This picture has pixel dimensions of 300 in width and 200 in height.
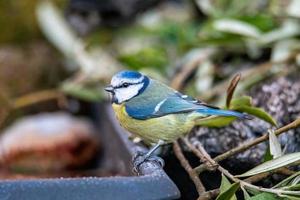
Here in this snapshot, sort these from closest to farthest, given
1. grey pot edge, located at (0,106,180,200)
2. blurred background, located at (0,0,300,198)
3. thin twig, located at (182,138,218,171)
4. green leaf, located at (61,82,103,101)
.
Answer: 1. grey pot edge, located at (0,106,180,200)
2. thin twig, located at (182,138,218,171)
3. blurred background, located at (0,0,300,198)
4. green leaf, located at (61,82,103,101)

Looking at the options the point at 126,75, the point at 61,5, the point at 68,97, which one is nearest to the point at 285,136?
the point at 126,75

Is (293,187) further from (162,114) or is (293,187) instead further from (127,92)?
(127,92)

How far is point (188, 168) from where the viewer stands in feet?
4.05

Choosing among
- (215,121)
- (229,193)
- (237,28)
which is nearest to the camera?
(229,193)

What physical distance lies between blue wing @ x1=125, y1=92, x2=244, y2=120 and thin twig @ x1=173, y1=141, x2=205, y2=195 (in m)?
0.09

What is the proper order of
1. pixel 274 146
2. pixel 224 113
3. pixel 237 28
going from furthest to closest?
pixel 237 28, pixel 224 113, pixel 274 146

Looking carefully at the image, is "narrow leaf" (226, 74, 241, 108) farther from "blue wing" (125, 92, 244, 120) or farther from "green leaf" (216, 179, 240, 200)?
"green leaf" (216, 179, 240, 200)

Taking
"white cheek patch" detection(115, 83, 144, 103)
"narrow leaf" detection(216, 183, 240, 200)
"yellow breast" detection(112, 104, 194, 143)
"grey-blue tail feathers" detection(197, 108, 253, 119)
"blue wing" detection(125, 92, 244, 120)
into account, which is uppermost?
"white cheek patch" detection(115, 83, 144, 103)

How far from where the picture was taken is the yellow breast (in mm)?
1347

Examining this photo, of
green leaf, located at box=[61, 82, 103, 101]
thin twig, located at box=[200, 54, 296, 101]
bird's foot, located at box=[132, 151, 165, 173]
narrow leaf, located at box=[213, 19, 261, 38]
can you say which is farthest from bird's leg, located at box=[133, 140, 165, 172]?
green leaf, located at box=[61, 82, 103, 101]

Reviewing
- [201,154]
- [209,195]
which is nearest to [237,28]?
[201,154]

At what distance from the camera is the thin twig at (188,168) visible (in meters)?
1.15

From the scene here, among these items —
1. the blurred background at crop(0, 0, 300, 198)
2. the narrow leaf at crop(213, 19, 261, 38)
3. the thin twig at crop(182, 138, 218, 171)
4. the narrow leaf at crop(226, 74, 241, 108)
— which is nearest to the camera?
the thin twig at crop(182, 138, 218, 171)

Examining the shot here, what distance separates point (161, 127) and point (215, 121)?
0.14 metres
